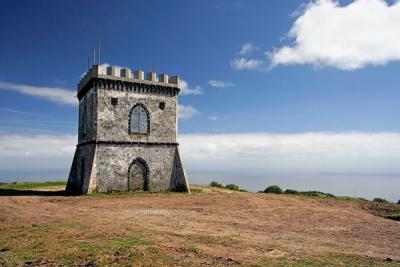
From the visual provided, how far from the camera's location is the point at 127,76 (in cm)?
2744

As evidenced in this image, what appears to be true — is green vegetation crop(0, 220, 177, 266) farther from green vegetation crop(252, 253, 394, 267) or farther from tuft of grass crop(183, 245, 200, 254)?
green vegetation crop(252, 253, 394, 267)

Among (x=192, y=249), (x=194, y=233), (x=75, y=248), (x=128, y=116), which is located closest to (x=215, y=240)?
(x=194, y=233)

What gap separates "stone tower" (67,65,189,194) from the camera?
26250mm

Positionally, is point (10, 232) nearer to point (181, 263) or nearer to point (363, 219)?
point (181, 263)

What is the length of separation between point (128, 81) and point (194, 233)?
17343mm

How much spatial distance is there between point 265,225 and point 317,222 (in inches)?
119

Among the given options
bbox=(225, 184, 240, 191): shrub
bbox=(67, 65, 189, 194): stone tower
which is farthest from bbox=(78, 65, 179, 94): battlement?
bbox=(225, 184, 240, 191): shrub

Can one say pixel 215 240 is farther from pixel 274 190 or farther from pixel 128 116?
pixel 274 190

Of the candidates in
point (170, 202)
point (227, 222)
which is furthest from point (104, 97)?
point (227, 222)

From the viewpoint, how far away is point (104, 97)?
26.6 m

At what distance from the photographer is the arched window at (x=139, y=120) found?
2769cm

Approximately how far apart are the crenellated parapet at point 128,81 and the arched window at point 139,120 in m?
1.40

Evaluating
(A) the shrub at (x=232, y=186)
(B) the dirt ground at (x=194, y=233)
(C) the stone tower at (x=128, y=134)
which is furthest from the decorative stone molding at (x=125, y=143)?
(A) the shrub at (x=232, y=186)

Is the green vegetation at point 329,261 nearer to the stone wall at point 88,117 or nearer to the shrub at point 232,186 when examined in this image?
the stone wall at point 88,117
